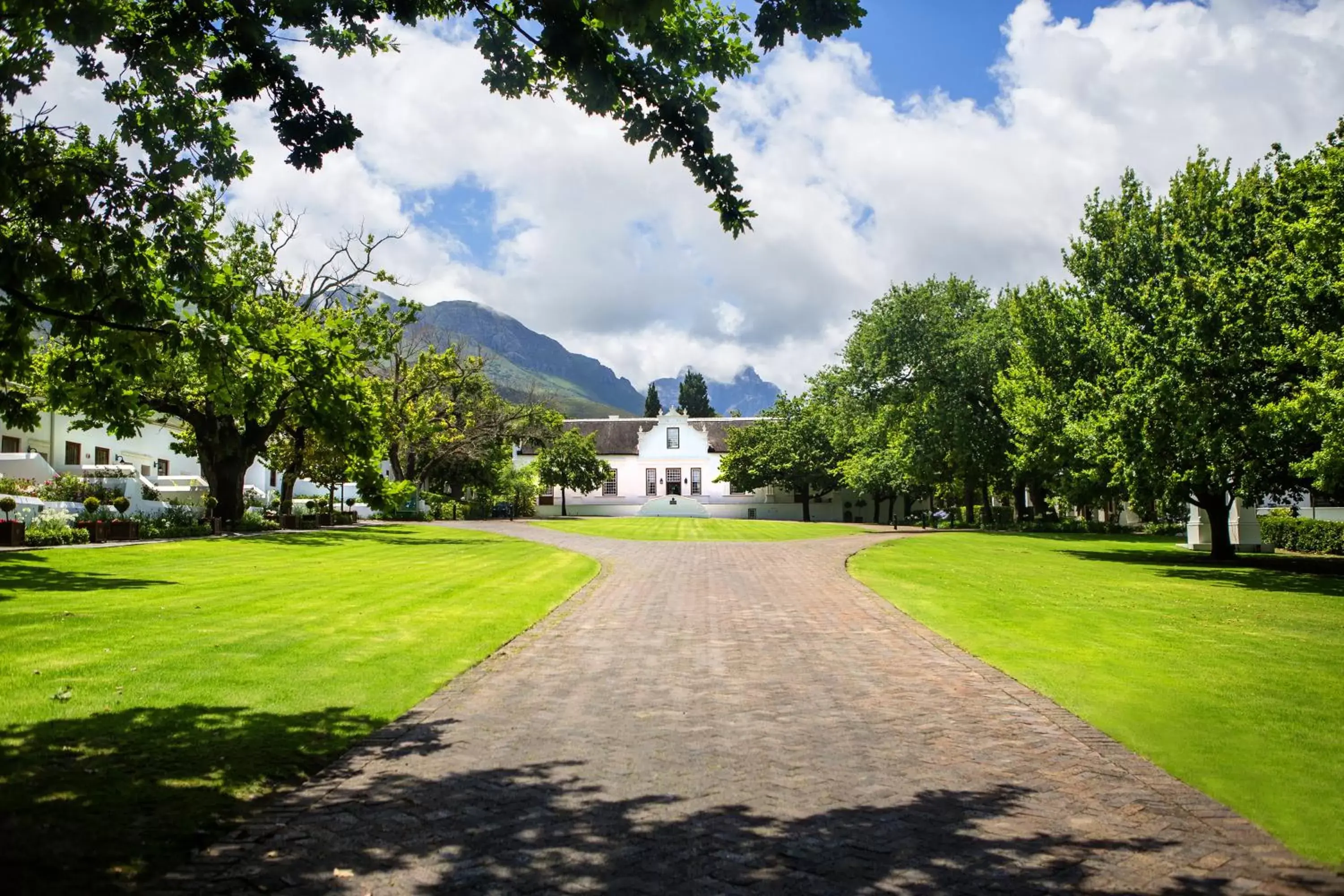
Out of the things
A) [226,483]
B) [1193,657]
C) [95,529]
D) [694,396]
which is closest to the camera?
[1193,657]

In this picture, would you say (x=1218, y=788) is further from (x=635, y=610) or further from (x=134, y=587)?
(x=134, y=587)

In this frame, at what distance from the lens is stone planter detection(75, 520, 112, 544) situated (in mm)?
24656

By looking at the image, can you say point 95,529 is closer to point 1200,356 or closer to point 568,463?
point 1200,356

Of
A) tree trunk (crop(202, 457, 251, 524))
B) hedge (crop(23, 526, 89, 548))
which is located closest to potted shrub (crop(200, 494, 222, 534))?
tree trunk (crop(202, 457, 251, 524))

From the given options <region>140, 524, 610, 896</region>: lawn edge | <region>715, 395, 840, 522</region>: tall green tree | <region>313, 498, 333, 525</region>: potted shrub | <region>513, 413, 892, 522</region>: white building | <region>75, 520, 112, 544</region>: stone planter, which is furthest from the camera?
<region>513, 413, 892, 522</region>: white building

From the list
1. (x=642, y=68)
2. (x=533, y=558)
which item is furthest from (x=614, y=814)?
(x=533, y=558)

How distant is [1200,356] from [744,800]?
Answer: 2251cm

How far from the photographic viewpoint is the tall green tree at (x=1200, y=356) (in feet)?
73.8

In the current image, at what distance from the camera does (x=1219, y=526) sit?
2909cm

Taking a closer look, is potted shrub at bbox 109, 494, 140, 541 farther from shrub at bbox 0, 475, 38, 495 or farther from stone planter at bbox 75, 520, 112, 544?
shrub at bbox 0, 475, 38, 495

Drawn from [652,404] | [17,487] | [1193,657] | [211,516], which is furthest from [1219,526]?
[652,404]

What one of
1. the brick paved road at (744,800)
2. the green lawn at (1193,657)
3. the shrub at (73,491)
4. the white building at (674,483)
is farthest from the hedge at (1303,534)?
the white building at (674,483)

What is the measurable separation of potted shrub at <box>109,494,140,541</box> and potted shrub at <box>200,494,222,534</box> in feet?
10.2

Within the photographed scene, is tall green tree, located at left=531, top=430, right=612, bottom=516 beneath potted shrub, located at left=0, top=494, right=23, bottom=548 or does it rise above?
above
